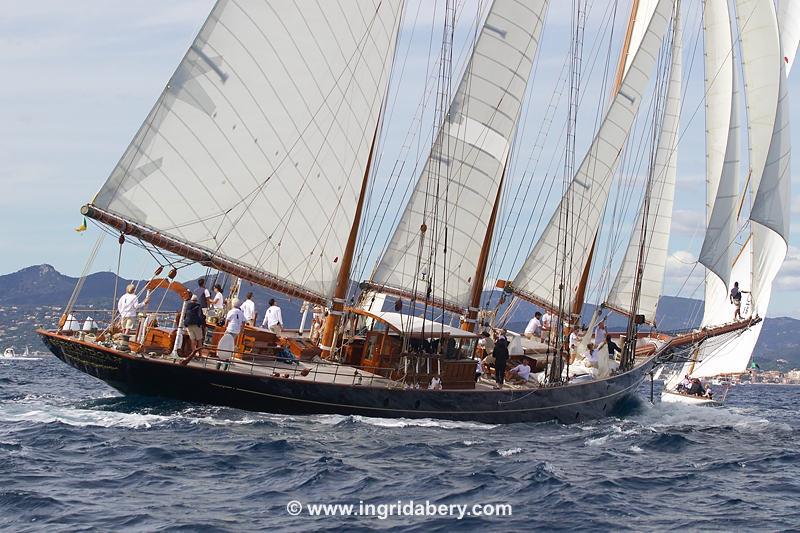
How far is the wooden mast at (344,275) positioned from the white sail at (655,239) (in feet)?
50.4

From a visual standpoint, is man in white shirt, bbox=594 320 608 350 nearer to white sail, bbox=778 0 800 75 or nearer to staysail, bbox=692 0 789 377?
staysail, bbox=692 0 789 377

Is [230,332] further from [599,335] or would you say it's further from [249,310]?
[599,335]

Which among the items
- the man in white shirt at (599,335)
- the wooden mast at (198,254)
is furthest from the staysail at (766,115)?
the wooden mast at (198,254)

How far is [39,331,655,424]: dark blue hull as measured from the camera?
27.2 m

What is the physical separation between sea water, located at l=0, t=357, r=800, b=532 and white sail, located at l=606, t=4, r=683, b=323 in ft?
45.3

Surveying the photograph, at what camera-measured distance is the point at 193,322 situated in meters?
27.9

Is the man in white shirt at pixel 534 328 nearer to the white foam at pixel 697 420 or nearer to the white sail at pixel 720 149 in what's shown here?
the white foam at pixel 697 420

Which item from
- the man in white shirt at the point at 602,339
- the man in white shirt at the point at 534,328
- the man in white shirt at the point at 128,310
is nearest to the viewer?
the man in white shirt at the point at 128,310

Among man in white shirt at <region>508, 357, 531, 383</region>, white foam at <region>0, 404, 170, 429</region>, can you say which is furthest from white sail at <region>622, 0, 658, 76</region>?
white foam at <region>0, 404, 170, 429</region>

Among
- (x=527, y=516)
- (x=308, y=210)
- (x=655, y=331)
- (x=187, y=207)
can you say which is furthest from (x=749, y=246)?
(x=527, y=516)

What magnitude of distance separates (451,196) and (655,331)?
543 inches

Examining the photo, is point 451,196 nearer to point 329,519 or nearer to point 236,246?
point 236,246

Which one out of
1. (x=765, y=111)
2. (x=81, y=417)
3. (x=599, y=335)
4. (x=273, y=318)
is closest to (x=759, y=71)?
(x=765, y=111)

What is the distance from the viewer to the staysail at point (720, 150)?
3803 centimetres
